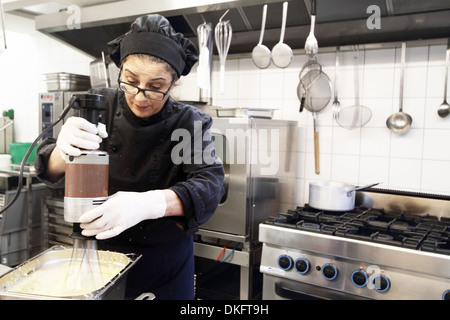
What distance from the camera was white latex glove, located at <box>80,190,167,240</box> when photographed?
0.87 metres

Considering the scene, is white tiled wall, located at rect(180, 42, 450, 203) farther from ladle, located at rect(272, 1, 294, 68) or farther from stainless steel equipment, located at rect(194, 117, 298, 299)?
stainless steel equipment, located at rect(194, 117, 298, 299)

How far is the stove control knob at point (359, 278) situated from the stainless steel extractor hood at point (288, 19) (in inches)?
51.5

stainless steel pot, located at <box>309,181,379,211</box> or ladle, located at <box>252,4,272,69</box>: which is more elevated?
ladle, located at <box>252,4,272,69</box>

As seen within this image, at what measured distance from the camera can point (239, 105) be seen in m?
2.72

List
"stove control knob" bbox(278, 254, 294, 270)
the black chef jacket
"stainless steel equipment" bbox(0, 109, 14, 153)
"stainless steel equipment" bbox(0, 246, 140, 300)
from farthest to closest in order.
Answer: "stainless steel equipment" bbox(0, 109, 14, 153) → "stove control knob" bbox(278, 254, 294, 270) → the black chef jacket → "stainless steel equipment" bbox(0, 246, 140, 300)

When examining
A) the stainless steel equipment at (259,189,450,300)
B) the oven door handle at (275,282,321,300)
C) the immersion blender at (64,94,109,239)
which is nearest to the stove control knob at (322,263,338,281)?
the stainless steel equipment at (259,189,450,300)

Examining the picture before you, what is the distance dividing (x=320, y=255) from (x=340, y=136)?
3.16ft

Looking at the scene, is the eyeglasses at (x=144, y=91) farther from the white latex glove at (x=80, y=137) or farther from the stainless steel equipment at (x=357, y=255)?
the stainless steel equipment at (x=357, y=255)

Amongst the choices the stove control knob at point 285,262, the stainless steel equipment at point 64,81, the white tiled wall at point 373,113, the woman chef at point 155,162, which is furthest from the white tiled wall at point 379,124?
the stainless steel equipment at point 64,81

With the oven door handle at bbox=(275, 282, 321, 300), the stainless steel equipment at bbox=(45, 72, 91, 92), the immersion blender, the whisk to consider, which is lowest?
the oven door handle at bbox=(275, 282, 321, 300)

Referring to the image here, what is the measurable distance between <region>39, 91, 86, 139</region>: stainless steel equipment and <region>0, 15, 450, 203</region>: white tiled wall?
98 cm

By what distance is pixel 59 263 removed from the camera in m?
0.95
